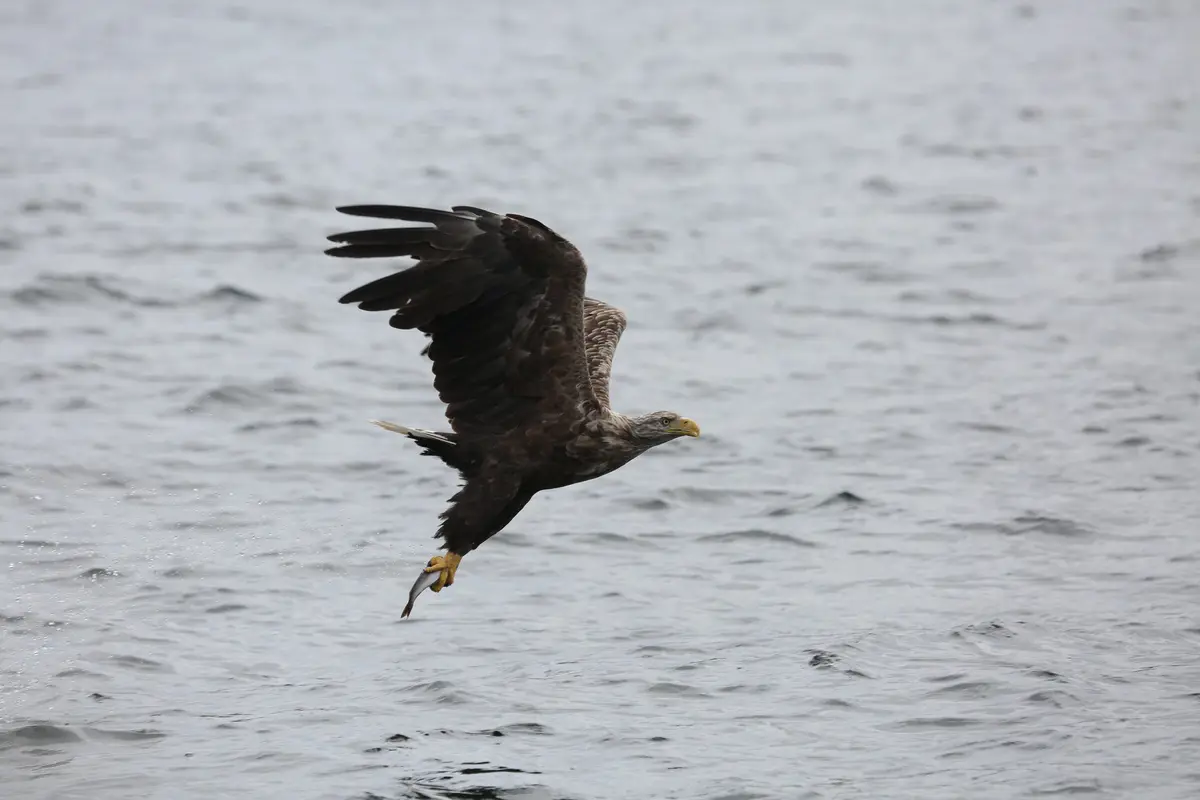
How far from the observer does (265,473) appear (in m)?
12.7

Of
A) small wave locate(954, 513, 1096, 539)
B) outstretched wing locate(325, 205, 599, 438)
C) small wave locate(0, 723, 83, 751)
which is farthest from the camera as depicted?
small wave locate(954, 513, 1096, 539)

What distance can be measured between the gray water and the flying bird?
43.1 inches

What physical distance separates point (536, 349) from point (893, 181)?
1501 centimetres

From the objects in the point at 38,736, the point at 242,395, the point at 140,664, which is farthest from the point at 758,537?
the point at 38,736

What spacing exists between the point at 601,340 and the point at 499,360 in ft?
3.69

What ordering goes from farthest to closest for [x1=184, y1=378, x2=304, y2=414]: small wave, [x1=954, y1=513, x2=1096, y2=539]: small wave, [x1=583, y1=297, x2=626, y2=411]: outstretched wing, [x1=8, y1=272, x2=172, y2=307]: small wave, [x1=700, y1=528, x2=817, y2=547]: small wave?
[x1=8, y1=272, x2=172, y2=307]: small wave < [x1=184, y1=378, x2=304, y2=414]: small wave < [x1=954, y1=513, x2=1096, y2=539]: small wave < [x1=700, y1=528, x2=817, y2=547]: small wave < [x1=583, y1=297, x2=626, y2=411]: outstretched wing

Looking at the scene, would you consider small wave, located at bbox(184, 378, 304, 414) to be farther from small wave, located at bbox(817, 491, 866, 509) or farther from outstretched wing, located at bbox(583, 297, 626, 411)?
outstretched wing, located at bbox(583, 297, 626, 411)

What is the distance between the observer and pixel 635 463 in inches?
534

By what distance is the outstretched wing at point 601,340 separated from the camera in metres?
9.47

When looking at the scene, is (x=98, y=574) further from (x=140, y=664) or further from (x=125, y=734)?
(x=125, y=734)

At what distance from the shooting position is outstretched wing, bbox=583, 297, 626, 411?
947 cm

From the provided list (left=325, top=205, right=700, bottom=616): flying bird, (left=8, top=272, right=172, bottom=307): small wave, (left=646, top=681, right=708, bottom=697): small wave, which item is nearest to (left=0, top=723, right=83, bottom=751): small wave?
(left=325, top=205, right=700, bottom=616): flying bird

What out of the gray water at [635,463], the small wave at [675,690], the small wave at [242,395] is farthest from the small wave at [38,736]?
the small wave at [242,395]

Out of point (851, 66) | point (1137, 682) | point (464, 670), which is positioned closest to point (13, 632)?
point (464, 670)
